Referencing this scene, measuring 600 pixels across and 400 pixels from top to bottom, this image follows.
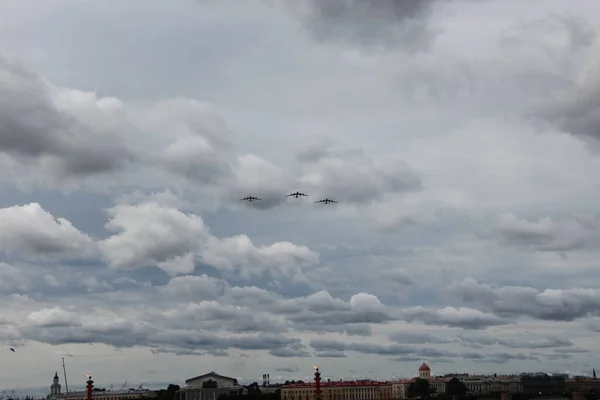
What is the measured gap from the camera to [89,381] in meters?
155

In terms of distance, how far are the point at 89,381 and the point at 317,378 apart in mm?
47578

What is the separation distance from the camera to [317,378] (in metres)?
142

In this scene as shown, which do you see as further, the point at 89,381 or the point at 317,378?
the point at 89,381
